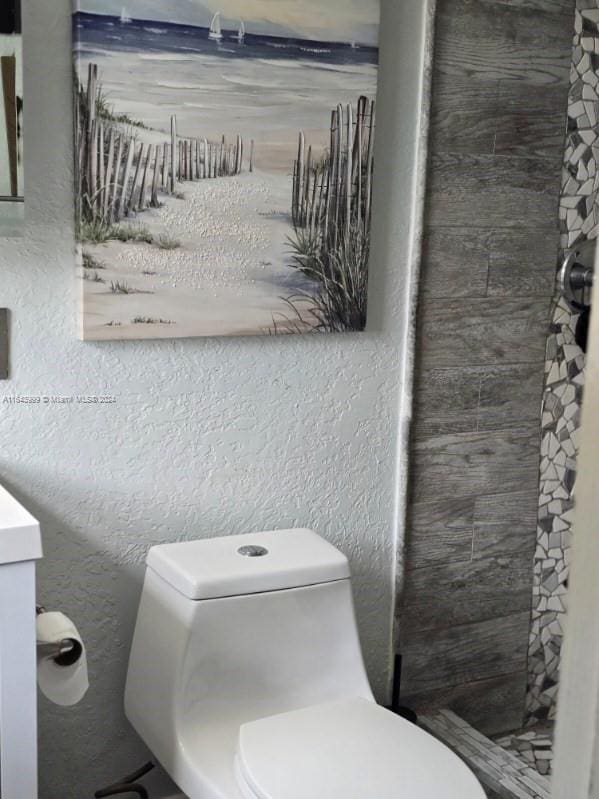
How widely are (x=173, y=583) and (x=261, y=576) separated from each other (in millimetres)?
167

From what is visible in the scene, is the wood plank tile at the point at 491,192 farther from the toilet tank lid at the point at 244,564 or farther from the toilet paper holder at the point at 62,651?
the toilet paper holder at the point at 62,651

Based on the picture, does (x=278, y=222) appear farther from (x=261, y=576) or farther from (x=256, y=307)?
(x=261, y=576)

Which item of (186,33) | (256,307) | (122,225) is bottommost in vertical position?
(256,307)

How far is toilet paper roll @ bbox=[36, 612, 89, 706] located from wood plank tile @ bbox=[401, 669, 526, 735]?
3.23 ft

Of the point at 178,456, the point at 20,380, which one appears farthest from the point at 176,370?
the point at 20,380

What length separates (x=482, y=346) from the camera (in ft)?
7.54

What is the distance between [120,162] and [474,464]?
→ 1.07 metres

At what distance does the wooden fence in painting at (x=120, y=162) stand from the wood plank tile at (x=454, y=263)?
0.54 m

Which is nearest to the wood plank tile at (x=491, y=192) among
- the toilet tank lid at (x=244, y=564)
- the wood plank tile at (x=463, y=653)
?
the toilet tank lid at (x=244, y=564)

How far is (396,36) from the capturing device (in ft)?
6.89

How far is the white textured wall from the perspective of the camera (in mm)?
1854

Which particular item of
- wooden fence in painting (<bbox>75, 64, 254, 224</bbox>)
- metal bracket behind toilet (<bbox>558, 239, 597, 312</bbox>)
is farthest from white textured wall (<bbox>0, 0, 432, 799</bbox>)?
metal bracket behind toilet (<bbox>558, 239, 597, 312</bbox>)

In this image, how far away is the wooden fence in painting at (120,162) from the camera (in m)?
1.82

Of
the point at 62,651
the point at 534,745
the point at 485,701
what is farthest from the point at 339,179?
the point at 534,745
